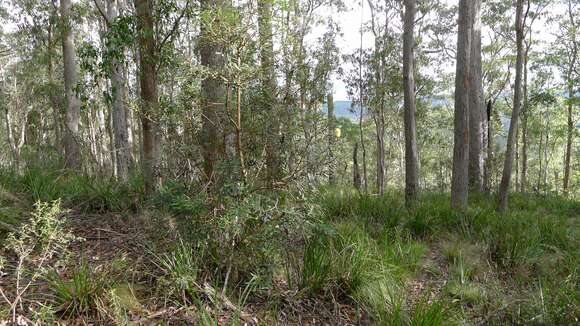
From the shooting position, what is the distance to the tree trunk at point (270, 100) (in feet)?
10.1

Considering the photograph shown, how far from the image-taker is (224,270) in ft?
11.0

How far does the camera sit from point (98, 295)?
9.03ft

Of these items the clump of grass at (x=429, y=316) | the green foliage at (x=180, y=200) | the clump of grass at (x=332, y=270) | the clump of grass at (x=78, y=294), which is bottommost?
the clump of grass at (x=429, y=316)

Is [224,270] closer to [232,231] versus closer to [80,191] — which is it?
[232,231]

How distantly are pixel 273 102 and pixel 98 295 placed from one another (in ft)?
6.78

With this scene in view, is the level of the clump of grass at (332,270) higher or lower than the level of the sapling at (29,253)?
lower

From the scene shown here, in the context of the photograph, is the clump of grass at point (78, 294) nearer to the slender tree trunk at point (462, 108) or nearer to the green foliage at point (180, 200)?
the green foliage at point (180, 200)

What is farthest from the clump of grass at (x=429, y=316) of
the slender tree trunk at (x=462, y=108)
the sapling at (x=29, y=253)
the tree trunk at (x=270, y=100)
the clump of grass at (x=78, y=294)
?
the slender tree trunk at (x=462, y=108)

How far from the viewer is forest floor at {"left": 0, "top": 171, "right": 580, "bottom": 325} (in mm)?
2732

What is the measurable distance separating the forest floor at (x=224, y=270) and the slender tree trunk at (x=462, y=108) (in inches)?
95.6

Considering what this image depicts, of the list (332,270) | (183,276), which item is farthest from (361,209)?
(183,276)

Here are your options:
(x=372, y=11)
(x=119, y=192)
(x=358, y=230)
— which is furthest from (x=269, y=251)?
(x=372, y=11)

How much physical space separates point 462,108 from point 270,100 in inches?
203

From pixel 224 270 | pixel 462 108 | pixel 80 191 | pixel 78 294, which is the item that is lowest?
pixel 224 270
